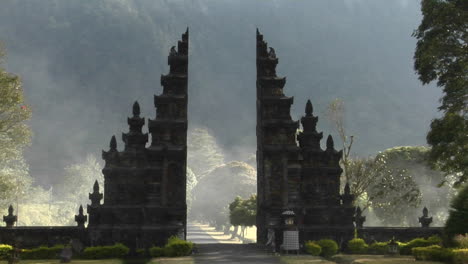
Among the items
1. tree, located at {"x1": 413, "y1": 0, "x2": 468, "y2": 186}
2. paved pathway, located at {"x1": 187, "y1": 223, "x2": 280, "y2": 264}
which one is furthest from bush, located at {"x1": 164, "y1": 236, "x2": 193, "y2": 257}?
tree, located at {"x1": 413, "y1": 0, "x2": 468, "y2": 186}

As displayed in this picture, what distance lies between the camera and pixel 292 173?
111ft

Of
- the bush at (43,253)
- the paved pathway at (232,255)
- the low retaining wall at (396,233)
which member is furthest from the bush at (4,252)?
the low retaining wall at (396,233)

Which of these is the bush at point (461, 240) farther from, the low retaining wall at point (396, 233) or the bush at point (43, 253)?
the bush at point (43, 253)

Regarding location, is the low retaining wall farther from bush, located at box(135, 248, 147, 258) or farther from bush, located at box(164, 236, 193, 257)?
bush, located at box(135, 248, 147, 258)

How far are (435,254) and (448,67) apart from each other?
436 inches

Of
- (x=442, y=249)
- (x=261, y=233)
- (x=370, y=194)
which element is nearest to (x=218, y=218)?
(x=370, y=194)

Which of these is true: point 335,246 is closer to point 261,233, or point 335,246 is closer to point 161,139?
point 261,233

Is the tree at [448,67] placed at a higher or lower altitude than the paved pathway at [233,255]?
higher

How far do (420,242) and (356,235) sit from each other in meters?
5.12

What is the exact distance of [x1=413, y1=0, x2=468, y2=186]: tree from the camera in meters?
27.7

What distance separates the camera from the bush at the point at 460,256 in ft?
67.4

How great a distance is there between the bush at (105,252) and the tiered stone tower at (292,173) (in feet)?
28.3

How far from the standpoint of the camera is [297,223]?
108ft

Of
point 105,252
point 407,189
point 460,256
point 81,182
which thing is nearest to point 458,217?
point 460,256
